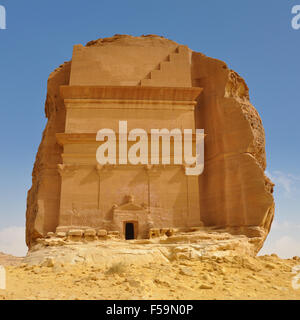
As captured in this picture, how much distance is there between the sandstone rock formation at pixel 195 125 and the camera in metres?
16.3

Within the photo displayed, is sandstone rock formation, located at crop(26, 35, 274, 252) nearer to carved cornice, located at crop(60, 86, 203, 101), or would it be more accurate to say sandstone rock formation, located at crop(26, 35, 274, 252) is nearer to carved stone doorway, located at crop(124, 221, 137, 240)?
carved cornice, located at crop(60, 86, 203, 101)

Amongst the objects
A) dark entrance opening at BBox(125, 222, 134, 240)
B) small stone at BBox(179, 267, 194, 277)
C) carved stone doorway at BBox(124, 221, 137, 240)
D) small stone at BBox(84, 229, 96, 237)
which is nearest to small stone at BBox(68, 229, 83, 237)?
small stone at BBox(84, 229, 96, 237)

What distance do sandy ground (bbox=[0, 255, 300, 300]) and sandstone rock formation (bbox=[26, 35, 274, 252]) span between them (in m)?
3.24

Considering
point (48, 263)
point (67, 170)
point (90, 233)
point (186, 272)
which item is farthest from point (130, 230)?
point (186, 272)

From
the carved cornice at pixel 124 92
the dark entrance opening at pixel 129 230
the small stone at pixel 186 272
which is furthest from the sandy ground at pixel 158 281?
the carved cornice at pixel 124 92

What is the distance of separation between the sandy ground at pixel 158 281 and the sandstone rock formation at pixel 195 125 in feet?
10.6

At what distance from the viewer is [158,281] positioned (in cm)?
1042

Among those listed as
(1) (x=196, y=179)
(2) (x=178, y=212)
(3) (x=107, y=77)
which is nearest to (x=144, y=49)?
(3) (x=107, y=77)

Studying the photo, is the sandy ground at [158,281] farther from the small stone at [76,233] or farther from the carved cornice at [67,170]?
the carved cornice at [67,170]

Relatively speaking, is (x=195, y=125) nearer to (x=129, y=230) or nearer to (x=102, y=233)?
(x=129, y=230)

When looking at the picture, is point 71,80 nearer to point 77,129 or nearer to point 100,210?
point 77,129
